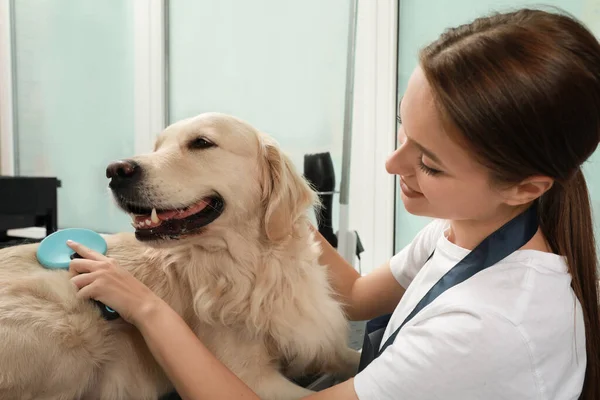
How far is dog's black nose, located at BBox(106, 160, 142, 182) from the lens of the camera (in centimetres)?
100

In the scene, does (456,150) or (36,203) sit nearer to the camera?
(456,150)

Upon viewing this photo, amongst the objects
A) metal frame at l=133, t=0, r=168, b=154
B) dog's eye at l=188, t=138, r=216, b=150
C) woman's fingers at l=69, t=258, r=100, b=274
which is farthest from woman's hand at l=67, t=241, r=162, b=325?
metal frame at l=133, t=0, r=168, b=154

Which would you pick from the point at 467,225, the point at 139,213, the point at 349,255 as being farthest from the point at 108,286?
the point at 349,255

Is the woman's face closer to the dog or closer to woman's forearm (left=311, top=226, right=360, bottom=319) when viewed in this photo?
the dog

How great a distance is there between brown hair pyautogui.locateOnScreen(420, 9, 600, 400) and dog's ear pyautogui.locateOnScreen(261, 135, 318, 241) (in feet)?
1.68

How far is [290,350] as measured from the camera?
112cm

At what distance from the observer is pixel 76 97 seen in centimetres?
309

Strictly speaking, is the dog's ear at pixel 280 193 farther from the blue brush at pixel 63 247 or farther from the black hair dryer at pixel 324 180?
the black hair dryer at pixel 324 180

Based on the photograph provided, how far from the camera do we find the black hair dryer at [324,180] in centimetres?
221

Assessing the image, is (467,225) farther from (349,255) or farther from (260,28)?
(260,28)

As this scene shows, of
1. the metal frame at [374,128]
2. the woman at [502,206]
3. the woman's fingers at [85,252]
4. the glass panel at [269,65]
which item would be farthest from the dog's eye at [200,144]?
the metal frame at [374,128]

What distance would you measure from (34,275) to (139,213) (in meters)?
0.27

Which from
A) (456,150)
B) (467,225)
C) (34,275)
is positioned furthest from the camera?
(34,275)

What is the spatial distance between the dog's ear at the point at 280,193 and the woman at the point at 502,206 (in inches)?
15.0
